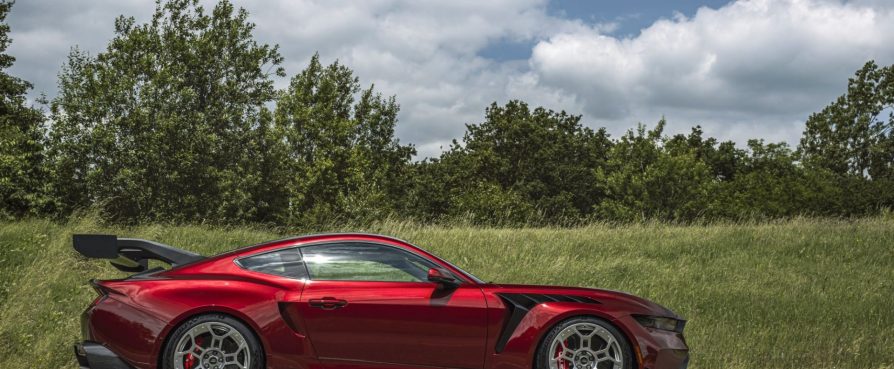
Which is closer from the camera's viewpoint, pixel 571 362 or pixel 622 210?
pixel 571 362

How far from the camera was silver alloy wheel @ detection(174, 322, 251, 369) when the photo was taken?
20.0 feet

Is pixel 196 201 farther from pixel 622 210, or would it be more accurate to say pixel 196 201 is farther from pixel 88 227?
pixel 622 210

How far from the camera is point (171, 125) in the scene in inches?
1419

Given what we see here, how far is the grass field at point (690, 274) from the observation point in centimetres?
1036

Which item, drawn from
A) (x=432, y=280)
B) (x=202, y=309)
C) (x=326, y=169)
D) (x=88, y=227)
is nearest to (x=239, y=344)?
(x=202, y=309)

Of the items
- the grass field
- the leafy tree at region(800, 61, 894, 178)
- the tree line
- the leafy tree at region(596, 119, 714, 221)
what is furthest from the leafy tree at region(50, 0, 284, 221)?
the leafy tree at region(800, 61, 894, 178)

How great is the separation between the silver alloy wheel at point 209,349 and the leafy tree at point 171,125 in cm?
2930

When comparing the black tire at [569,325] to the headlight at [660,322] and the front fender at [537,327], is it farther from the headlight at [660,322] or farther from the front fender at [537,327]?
the headlight at [660,322]

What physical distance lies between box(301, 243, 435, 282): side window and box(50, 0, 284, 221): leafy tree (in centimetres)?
2941

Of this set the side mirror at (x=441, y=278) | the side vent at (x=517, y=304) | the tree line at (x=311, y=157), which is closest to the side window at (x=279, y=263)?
the side mirror at (x=441, y=278)

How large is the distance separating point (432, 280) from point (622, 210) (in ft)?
174

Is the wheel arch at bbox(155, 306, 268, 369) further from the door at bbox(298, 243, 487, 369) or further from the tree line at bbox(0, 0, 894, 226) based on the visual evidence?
the tree line at bbox(0, 0, 894, 226)

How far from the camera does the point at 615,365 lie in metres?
6.39

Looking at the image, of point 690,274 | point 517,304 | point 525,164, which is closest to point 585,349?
point 517,304
